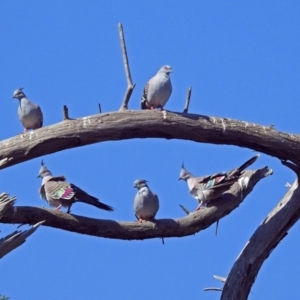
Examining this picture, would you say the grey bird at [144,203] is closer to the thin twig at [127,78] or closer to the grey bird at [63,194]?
the grey bird at [63,194]

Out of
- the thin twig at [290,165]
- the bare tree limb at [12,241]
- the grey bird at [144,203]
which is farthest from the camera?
the grey bird at [144,203]

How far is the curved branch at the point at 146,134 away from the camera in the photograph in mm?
8305

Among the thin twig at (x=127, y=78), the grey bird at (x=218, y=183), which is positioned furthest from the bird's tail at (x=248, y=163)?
the thin twig at (x=127, y=78)

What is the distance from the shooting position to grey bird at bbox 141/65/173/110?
10078 millimetres

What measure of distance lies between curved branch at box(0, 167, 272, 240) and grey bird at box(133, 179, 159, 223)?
184 mm

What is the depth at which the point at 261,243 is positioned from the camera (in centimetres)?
941

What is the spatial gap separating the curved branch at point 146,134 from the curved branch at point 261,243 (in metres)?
0.52

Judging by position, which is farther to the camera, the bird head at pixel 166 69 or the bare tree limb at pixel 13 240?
the bird head at pixel 166 69

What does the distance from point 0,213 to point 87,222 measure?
145cm

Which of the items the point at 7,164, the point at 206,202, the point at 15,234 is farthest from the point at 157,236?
the point at 15,234

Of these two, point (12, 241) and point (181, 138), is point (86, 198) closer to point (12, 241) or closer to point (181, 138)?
point (181, 138)

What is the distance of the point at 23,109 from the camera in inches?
428

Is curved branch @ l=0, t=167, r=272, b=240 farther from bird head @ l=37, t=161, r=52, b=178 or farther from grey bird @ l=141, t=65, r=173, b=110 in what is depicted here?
bird head @ l=37, t=161, r=52, b=178

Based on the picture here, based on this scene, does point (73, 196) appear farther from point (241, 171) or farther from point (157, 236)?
point (241, 171)
